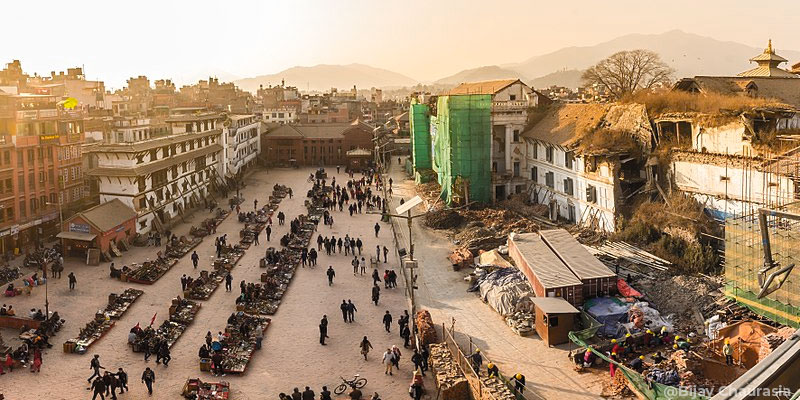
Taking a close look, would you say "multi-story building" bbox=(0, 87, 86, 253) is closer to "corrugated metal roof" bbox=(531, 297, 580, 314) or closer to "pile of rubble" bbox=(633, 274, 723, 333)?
"corrugated metal roof" bbox=(531, 297, 580, 314)

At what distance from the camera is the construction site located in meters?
20.8

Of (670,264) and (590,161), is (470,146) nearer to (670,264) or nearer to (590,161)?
(590,161)

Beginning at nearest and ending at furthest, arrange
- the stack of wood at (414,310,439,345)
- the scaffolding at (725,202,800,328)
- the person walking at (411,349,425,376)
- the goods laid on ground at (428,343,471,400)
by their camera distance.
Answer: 1. the scaffolding at (725,202,800,328)
2. the goods laid on ground at (428,343,471,400)
3. the person walking at (411,349,425,376)
4. the stack of wood at (414,310,439,345)

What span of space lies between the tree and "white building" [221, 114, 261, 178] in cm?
4145

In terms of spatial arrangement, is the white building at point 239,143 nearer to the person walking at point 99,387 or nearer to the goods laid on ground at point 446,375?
the person walking at point 99,387

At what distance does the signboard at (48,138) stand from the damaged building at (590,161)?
35735 millimetres

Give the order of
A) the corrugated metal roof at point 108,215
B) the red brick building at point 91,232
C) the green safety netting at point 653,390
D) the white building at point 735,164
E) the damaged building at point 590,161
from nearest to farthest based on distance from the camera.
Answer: the green safety netting at point 653,390, the white building at point 735,164, the red brick building at point 91,232, the corrugated metal roof at point 108,215, the damaged building at point 590,161

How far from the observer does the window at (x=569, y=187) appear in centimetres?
4400

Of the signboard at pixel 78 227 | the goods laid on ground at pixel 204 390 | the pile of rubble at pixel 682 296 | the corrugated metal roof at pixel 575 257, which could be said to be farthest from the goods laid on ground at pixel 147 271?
the pile of rubble at pixel 682 296

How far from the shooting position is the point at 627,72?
6975 centimetres

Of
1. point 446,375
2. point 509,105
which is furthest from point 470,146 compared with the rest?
point 446,375

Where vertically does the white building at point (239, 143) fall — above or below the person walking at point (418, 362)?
above

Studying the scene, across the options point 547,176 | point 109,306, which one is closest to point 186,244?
point 109,306

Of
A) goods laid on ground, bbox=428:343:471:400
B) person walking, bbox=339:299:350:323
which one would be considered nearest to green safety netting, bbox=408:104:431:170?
person walking, bbox=339:299:350:323
